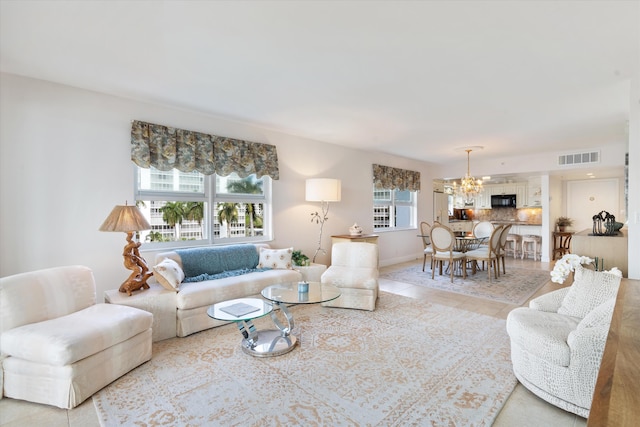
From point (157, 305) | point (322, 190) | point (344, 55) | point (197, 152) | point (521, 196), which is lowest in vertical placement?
point (157, 305)

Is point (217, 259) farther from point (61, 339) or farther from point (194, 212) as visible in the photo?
point (61, 339)

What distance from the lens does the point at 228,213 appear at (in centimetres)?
438

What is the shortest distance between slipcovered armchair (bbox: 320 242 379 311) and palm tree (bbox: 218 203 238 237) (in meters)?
1.51

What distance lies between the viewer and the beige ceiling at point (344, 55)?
1.91m

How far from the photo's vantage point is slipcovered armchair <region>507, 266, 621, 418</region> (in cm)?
175

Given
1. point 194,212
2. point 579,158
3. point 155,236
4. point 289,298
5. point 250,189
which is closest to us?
point 289,298

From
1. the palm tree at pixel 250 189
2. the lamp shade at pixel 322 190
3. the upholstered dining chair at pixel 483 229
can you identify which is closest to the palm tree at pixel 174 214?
the palm tree at pixel 250 189

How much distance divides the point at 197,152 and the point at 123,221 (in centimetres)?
137

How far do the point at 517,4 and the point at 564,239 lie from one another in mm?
8378

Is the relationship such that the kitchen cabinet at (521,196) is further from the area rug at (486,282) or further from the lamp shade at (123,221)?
the lamp shade at (123,221)

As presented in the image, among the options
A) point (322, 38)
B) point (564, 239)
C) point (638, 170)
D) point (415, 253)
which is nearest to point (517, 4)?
point (322, 38)

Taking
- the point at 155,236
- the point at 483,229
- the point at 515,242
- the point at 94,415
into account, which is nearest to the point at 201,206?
the point at 155,236

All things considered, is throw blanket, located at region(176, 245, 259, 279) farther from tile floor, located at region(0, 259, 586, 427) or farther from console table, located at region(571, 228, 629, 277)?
console table, located at region(571, 228, 629, 277)

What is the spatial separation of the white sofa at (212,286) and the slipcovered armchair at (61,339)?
49cm
